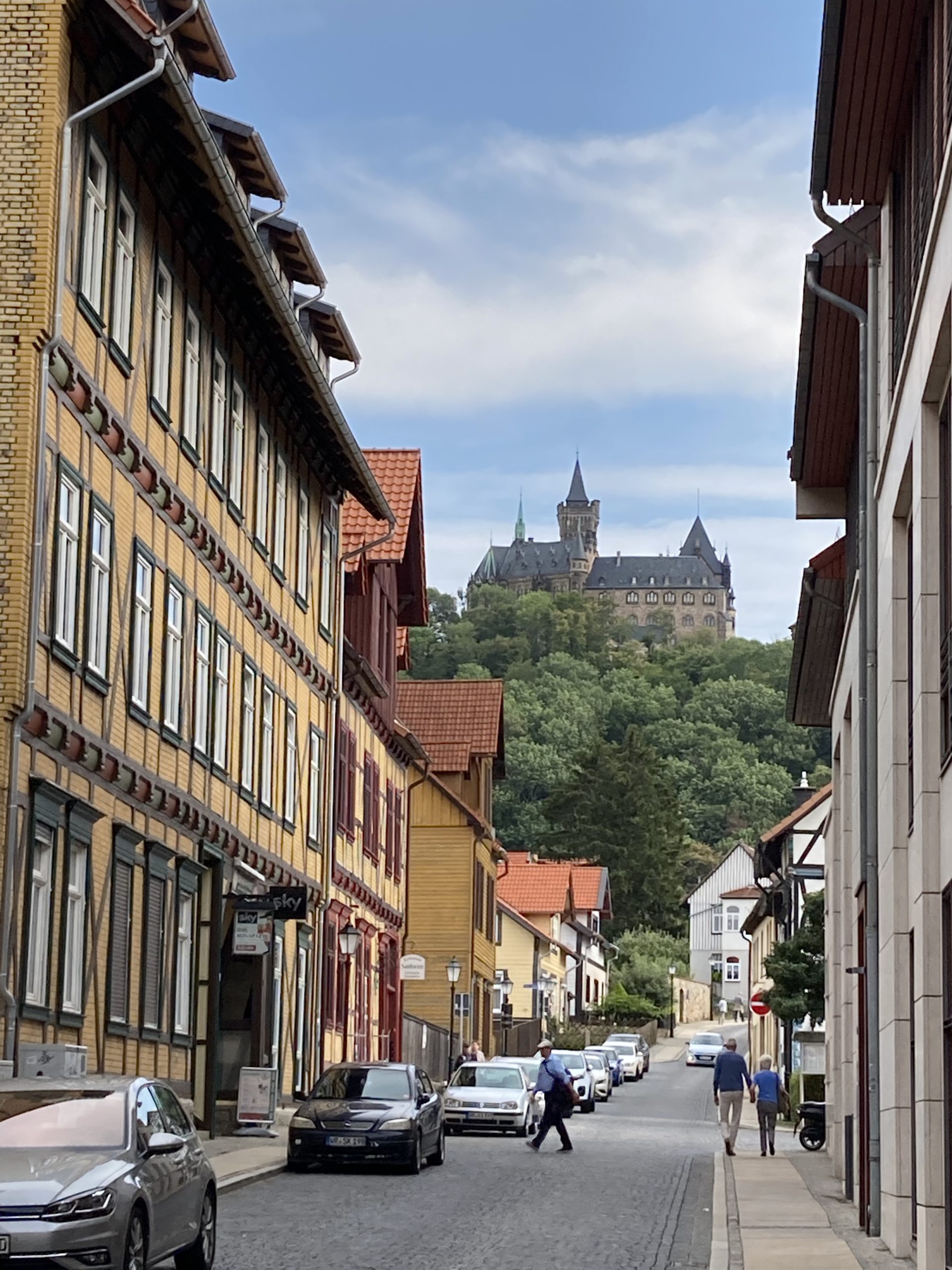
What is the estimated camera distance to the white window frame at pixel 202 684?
27.3m

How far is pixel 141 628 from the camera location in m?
24.5

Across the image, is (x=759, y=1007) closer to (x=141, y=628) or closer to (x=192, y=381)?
(x=192, y=381)

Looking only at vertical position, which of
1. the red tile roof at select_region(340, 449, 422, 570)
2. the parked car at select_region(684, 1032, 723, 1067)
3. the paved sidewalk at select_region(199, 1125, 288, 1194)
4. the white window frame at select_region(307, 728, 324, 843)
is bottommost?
the parked car at select_region(684, 1032, 723, 1067)

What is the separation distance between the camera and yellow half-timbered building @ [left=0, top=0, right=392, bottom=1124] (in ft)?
66.2

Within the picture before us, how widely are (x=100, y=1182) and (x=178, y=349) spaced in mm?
14965

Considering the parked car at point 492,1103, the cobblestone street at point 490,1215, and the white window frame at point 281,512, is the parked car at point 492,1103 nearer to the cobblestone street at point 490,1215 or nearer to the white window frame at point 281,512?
the cobblestone street at point 490,1215

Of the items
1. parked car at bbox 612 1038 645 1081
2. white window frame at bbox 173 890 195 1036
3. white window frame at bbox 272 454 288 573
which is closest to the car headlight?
white window frame at bbox 173 890 195 1036

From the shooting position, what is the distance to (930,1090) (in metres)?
14.4

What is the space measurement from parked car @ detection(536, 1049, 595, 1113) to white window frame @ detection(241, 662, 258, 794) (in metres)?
19.0

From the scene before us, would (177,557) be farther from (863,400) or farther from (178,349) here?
(863,400)

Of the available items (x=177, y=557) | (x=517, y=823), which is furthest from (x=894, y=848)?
(x=517, y=823)

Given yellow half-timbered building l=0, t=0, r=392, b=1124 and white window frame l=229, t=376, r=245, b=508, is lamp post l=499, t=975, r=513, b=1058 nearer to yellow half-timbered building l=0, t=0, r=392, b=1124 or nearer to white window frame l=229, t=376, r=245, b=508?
yellow half-timbered building l=0, t=0, r=392, b=1124

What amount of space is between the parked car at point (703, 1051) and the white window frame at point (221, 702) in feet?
195

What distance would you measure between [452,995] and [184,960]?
29.3m
